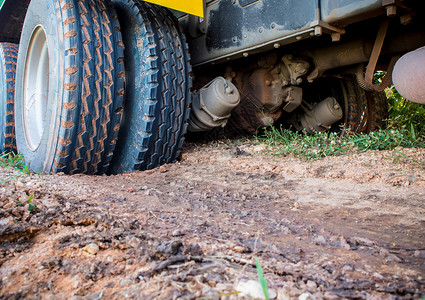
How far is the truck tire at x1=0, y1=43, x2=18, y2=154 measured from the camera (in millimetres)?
2801

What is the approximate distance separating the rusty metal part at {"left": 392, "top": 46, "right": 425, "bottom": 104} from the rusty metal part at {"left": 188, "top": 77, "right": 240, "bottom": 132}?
3.55 feet

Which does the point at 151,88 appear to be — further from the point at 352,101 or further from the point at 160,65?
the point at 352,101

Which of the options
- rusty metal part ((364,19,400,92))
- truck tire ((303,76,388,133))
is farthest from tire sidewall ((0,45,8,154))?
rusty metal part ((364,19,400,92))

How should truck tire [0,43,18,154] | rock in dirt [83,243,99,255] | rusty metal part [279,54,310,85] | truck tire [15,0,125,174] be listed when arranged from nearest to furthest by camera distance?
rock in dirt [83,243,99,255]
truck tire [15,0,125,174]
rusty metal part [279,54,310,85]
truck tire [0,43,18,154]

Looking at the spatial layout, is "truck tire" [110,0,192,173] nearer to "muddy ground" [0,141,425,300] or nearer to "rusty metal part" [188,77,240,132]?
"rusty metal part" [188,77,240,132]

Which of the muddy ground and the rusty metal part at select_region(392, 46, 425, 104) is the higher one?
the rusty metal part at select_region(392, 46, 425, 104)

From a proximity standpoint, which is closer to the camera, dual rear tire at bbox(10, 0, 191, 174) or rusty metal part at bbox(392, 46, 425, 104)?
rusty metal part at bbox(392, 46, 425, 104)

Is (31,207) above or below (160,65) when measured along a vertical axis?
below

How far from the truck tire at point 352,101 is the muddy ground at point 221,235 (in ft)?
4.00

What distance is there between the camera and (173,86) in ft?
7.11

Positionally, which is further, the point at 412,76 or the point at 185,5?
the point at 185,5

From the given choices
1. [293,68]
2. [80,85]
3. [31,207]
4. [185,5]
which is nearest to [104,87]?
[80,85]

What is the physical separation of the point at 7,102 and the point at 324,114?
2.67 m

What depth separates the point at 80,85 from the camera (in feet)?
6.08
